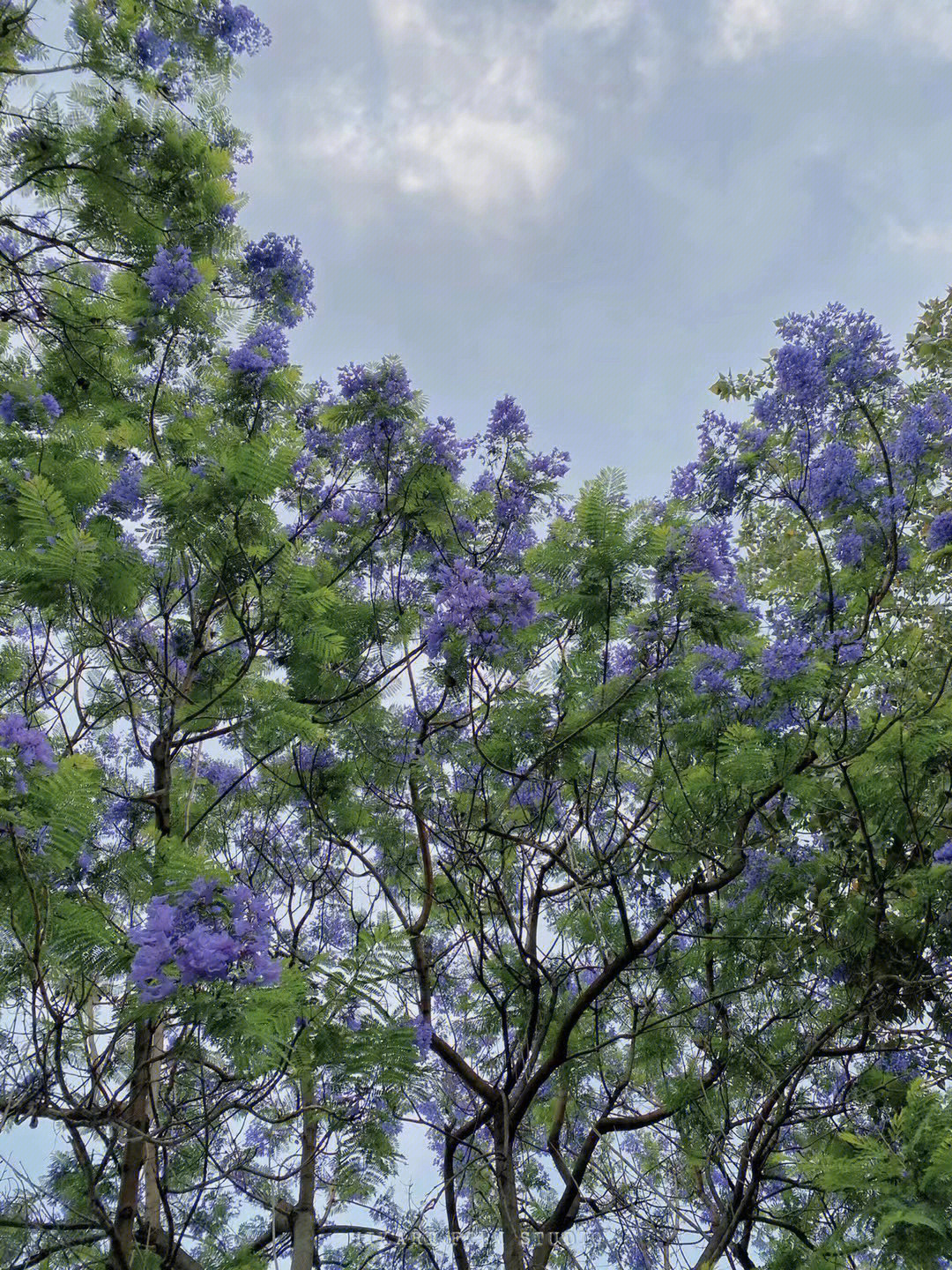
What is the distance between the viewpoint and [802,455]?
5129 mm

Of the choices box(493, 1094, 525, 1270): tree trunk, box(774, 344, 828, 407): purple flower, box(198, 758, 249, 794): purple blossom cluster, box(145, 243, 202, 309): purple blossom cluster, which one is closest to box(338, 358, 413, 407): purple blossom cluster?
box(145, 243, 202, 309): purple blossom cluster

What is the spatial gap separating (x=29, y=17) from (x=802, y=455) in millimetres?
5151

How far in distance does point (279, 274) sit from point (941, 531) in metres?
4.58

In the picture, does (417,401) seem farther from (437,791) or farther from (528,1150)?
(528,1150)

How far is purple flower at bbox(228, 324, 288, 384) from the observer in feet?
16.1

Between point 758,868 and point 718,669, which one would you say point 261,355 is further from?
point 758,868

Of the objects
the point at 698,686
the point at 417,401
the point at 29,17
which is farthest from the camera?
the point at 417,401

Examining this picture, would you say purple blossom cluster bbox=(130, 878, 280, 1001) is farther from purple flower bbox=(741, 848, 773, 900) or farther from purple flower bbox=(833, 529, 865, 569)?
purple flower bbox=(833, 529, 865, 569)

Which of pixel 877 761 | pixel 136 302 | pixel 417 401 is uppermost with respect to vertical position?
pixel 417 401

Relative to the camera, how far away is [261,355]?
16.7 feet

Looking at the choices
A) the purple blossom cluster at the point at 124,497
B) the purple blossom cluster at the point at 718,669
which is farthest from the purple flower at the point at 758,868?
the purple blossom cluster at the point at 124,497

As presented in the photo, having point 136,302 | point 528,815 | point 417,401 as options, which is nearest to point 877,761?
point 528,815

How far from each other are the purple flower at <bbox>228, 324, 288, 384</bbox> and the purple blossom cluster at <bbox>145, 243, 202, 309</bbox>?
0.46 m

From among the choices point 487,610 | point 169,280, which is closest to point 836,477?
point 487,610
